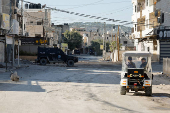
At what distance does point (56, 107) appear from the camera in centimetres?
962

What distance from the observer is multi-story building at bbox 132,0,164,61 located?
1728 inches

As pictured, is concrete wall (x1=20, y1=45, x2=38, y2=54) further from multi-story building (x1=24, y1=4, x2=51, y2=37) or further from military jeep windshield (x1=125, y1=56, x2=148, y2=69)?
military jeep windshield (x1=125, y1=56, x2=148, y2=69)

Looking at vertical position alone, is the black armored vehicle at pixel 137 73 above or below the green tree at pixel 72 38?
below

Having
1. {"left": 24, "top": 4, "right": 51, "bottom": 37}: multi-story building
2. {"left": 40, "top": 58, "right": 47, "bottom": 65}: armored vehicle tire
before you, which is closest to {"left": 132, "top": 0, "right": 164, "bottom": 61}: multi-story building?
{"left": 40, "top": 58, "right": 47, "bottom": 65}: armored vehicle tire

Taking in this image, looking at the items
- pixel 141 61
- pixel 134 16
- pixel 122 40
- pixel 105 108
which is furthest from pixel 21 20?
pixel 122 40

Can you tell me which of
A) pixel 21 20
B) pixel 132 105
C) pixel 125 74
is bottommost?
pixel 132 105

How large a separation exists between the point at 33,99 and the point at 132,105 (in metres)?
3.83

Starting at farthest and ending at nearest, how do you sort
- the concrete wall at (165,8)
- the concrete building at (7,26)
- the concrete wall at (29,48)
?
1. the concrete wall at (29,48)
2. the concrete wall at (165,8)
3. the concrete building at (7,26)

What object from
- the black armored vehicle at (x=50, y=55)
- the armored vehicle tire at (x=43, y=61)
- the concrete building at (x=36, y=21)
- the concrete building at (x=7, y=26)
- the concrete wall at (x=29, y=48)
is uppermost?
the concrete building at (x=36, y=21)

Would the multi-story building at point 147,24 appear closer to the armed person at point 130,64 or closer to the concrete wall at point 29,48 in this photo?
the concrete wall at point 29,48

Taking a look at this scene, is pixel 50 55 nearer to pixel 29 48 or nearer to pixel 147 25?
pixel 147 25

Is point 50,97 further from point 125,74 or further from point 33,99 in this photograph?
point 125,74

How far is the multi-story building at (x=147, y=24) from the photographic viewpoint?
43884 mm

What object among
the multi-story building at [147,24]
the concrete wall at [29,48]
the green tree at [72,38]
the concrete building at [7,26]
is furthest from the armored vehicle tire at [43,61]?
the green tree at [72,38]
